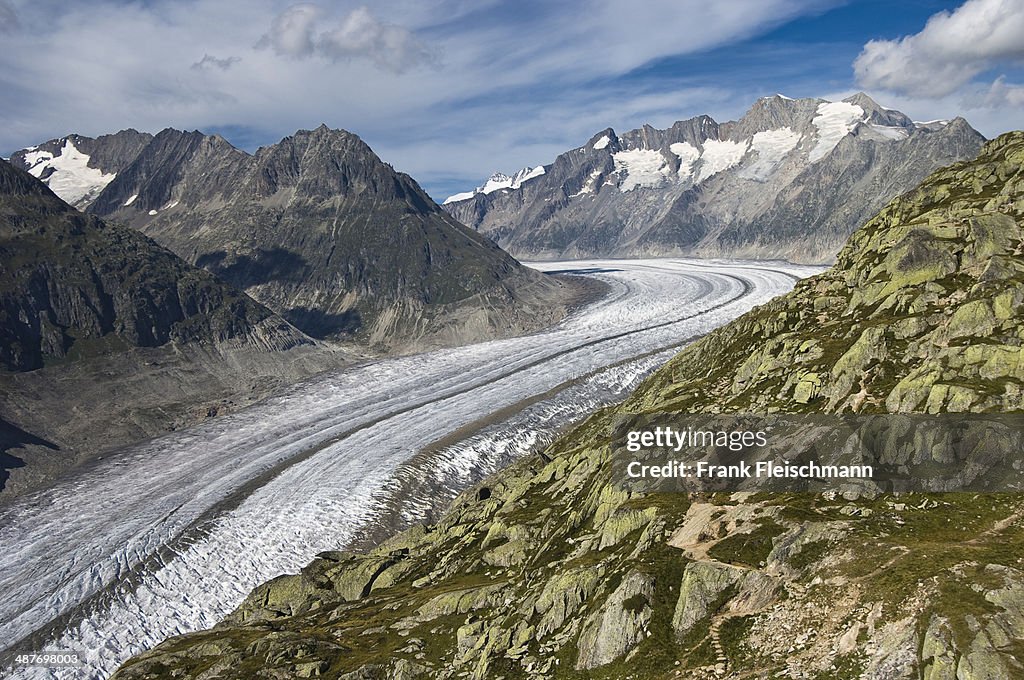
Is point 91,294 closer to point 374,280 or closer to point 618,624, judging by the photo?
point 374,280

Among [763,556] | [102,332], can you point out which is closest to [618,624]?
[763,556]

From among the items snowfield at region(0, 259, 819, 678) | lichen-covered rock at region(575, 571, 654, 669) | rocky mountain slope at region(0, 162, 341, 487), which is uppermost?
rocky mountain slope at region(0, 162, 341, 487)

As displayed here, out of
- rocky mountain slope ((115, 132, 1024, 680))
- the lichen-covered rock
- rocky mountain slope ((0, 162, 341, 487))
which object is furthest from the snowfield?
A: the lichen-covered rock

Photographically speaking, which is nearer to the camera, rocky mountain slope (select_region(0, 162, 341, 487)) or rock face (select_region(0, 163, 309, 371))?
rocky mountain slope (select_region(0, 162, 341, 487))

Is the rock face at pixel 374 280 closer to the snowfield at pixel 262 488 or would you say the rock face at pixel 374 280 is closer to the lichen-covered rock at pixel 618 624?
the snowfield at pixel 262 488

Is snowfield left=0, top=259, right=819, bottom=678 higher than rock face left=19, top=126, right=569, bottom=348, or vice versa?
rock face left=19, top=126, right=569, bottom=348

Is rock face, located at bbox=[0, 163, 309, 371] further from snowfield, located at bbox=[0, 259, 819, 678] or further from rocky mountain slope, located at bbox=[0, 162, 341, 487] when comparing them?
snowfield, located at bbox=[0, 259, 819, 678]

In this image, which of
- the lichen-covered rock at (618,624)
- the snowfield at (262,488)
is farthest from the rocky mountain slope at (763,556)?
the snowfield at (262,488)

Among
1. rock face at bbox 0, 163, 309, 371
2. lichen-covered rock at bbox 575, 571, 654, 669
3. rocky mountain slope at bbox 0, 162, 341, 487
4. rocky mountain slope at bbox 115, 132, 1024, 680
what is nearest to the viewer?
rocky mountain slope at bbox 115, 132, 1024, 680
